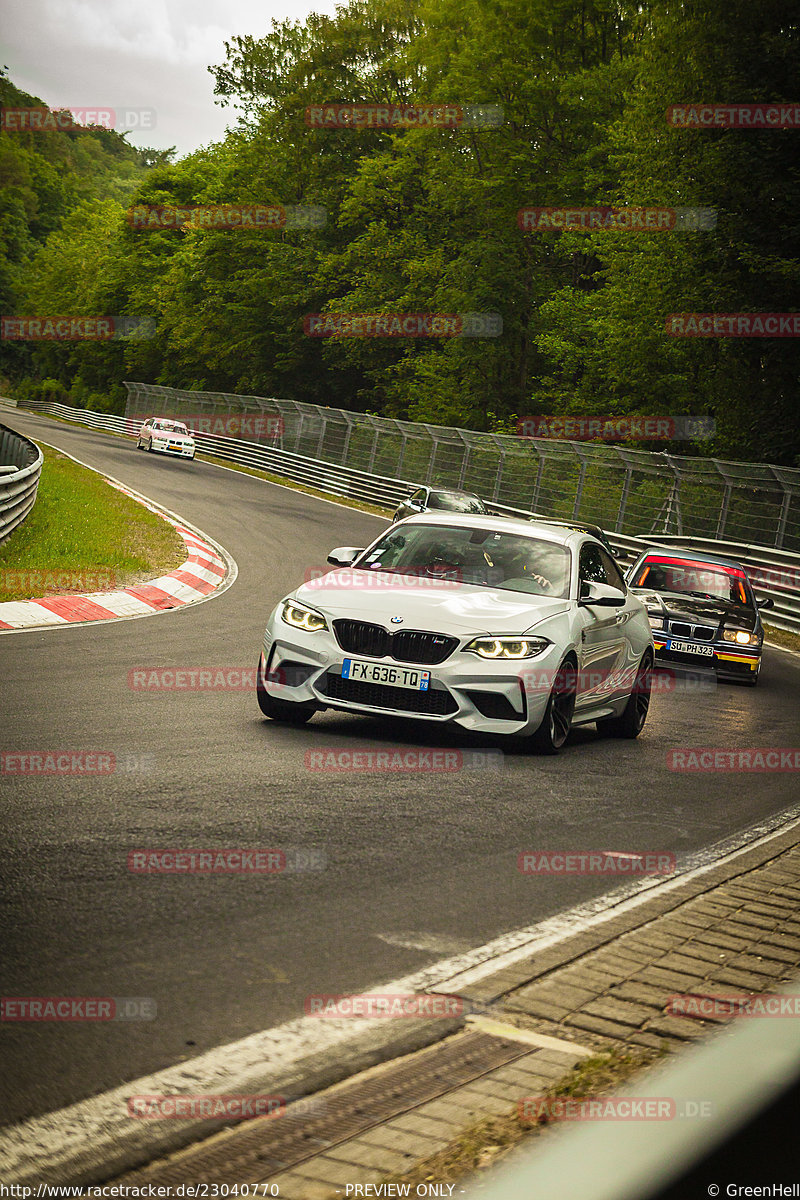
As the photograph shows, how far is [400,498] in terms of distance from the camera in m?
41.0

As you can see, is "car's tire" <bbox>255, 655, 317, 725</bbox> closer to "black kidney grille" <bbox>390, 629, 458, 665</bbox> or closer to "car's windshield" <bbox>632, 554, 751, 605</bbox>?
"black kidney grille" <bbox>390, 629, 458, 665</bbox>

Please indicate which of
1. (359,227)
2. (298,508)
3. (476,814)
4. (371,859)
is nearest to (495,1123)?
(371,859)

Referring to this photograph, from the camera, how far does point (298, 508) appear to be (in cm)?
3619

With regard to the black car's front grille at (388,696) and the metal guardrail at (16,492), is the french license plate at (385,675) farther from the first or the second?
the metal guardrail at (16,492)

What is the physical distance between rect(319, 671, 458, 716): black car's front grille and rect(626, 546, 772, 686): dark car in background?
27.3 feet

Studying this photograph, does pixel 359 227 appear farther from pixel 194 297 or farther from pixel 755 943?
pixel 755 943

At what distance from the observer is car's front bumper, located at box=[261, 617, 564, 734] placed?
850 centimetres

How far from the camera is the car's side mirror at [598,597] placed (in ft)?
31.9

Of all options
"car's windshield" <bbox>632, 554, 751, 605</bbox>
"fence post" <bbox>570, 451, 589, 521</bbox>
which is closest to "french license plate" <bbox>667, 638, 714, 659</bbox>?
"car's windshield" <bbox>632, 554, 751, 605</bbox>

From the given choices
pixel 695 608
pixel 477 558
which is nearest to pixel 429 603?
pixel 477 558

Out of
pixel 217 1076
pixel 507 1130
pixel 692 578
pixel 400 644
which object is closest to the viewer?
pixel 507 1130

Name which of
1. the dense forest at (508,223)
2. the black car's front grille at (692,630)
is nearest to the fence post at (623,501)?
the dense forest at (508,223)

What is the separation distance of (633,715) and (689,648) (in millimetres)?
6252

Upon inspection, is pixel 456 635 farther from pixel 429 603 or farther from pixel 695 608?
pixel 695 608
